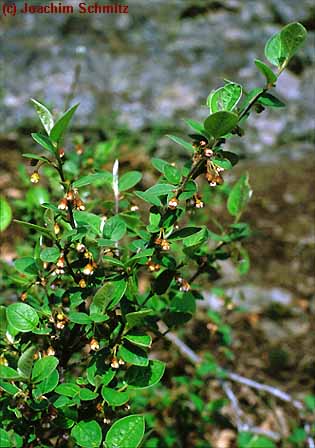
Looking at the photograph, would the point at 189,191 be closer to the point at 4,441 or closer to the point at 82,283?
the point at 82,283

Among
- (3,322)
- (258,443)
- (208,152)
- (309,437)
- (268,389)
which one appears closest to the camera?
(208,152)

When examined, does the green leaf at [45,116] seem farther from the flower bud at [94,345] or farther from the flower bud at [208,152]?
the flower bud at [94,345]

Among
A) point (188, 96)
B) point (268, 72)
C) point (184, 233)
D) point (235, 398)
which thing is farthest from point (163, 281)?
point (188, 96)

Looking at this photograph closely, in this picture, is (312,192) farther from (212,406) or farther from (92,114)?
(212,406)

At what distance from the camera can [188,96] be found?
3754mm

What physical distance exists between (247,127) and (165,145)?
23.2 inches

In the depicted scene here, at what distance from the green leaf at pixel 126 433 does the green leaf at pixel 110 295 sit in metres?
0.21

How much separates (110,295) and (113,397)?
194 millimetres

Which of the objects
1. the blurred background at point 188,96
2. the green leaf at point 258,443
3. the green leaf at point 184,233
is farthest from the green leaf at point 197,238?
the blurred background at point 188,96

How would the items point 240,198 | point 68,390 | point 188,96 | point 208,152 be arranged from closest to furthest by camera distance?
point 208,152, point 68,390, point 240,198, point 188,96

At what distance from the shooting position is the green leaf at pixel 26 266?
1161 mm

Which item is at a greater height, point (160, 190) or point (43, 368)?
point (160, 190)

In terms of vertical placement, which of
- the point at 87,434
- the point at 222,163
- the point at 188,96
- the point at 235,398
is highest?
the point at 222,163

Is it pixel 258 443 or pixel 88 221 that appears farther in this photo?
pixel 258 443
